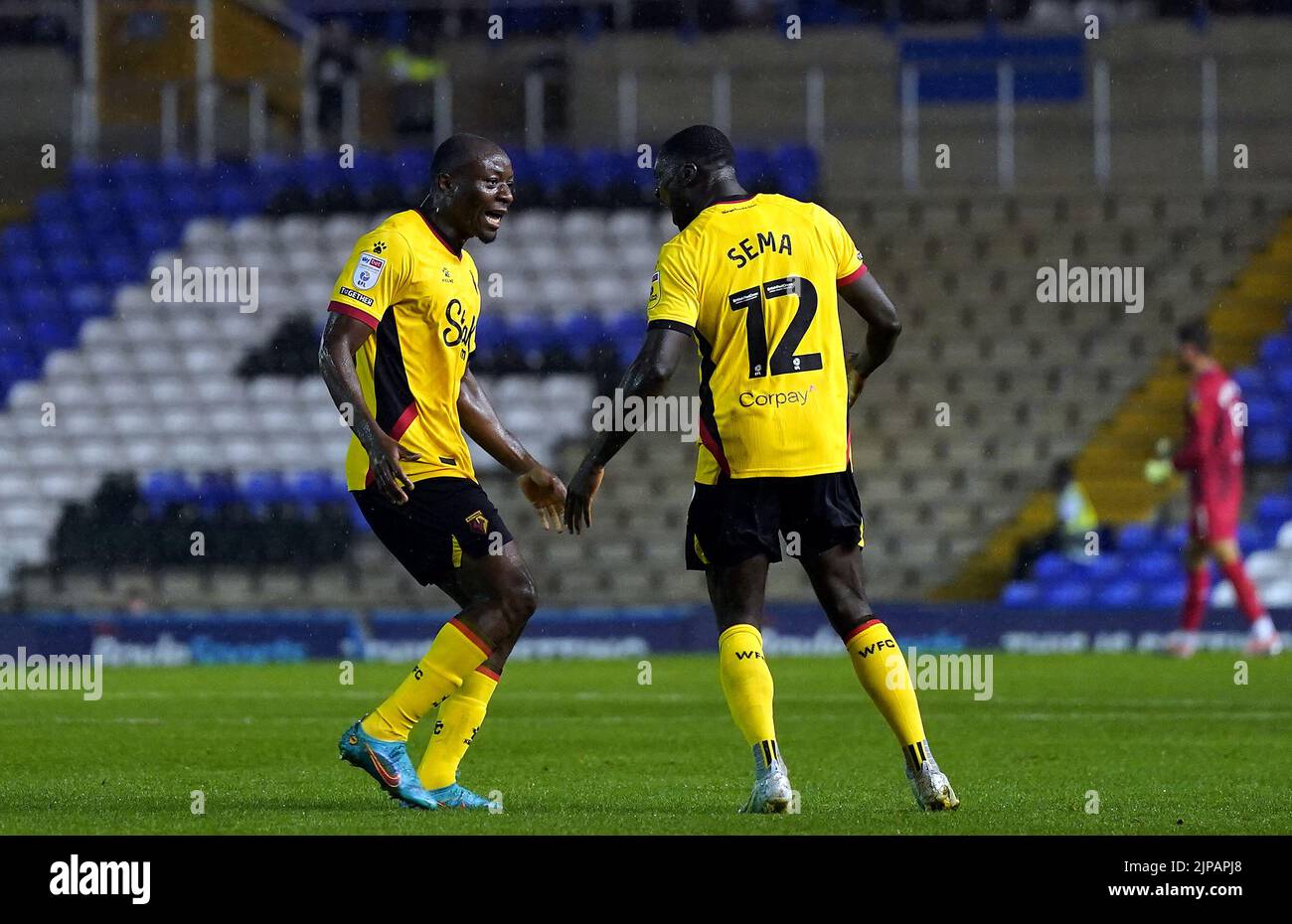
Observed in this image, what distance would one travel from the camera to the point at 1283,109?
21328 mm

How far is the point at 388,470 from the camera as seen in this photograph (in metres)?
6.41

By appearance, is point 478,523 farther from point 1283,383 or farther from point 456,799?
point 1283,383

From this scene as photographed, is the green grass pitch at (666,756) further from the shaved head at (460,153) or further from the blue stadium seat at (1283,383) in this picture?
the blue stadium seat at (1283,383)

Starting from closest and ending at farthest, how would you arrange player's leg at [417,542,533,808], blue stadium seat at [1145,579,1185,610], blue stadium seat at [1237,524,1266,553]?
player's leg at [417,542,533,808] < blue stadium seat at [1145,579,1185,610] < blue stadium seat at [1237,524,1266,553]

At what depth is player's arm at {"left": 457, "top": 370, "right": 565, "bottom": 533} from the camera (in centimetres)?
695

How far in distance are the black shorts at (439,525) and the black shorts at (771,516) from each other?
2.29 feet

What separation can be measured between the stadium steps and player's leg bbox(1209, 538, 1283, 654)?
3561 millimetres

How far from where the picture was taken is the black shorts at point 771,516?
6.57m

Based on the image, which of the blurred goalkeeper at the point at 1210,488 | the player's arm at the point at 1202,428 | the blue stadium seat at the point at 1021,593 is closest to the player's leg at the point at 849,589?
the blurred goalkeeper at the point at 1210,488

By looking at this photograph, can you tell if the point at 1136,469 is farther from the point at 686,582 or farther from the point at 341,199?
the point at 341,199

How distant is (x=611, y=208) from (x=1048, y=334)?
4834 mm

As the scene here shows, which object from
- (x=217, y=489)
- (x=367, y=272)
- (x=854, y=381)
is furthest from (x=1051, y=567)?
(x=367, y=272)

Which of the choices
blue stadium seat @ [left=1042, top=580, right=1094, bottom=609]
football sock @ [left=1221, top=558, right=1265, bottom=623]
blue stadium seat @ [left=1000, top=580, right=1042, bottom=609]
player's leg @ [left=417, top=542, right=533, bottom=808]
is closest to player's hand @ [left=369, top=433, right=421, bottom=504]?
player's leg @ [left=417, top=542, right=533, bottom=808]

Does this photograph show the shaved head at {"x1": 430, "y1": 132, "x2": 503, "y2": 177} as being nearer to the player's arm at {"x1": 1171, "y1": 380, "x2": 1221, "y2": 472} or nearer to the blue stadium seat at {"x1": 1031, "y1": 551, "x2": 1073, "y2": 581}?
the player's arm at {"x1": 1171, "y1": 380, "x2": 1221, "y2": 472}
